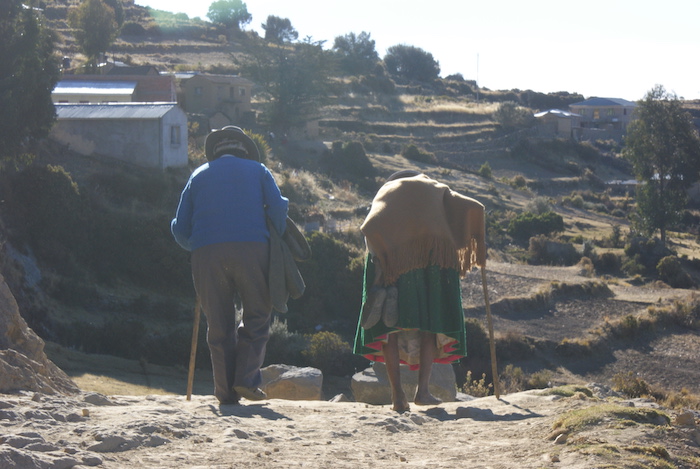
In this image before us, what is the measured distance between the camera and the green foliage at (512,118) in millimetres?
65062

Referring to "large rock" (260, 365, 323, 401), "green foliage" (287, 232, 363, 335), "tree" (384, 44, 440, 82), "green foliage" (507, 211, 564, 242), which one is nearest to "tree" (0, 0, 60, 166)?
"green foliage" (287, 232, 363, 335)

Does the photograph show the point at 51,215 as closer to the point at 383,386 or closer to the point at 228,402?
the point at 383,386

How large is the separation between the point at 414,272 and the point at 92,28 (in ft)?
184

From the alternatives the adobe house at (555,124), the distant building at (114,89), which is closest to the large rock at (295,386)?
the distant building at (114,89)

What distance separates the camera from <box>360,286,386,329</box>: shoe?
576 cm

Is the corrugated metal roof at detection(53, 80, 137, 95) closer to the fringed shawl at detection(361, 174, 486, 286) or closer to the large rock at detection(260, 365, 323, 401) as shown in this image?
the large rock at detection(260, 365, 323, 401)

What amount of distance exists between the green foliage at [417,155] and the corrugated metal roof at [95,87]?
704 inches

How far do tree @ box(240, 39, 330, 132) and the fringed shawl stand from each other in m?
42.3

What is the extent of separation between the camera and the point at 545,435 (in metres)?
4.42

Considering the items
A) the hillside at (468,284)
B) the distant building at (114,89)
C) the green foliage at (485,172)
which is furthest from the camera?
the green foliage at (485,172)

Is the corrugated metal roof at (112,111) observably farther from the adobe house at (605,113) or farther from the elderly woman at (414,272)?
the adobe house at (605,113)

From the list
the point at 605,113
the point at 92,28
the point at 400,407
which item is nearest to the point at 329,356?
the point at 400,407

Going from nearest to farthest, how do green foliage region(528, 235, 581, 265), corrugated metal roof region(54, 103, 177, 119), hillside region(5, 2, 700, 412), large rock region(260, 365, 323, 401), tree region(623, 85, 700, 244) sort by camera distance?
large rock region(260, 365, 323, 401) → hillside region(5, 2, 700, 412) → corrugated metal roof region(54, 103, 177, 119) → green foliage region(528, 235, 581, 265) → tree region(623, 85, 700, 244)

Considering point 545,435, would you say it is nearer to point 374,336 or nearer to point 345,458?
point 345,458
